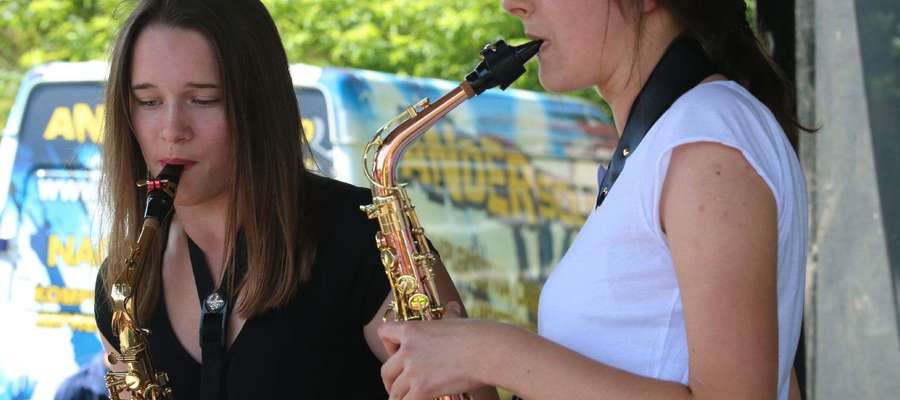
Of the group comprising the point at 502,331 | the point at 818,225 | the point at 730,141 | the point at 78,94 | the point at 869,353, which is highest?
the point at 78,94

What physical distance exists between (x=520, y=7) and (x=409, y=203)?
51cm

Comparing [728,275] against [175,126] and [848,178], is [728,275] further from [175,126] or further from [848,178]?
[848,178]

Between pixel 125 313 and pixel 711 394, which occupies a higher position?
pixel 125 313

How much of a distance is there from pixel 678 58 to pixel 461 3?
8363mm

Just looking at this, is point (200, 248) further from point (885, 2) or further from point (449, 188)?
point (449, 188)

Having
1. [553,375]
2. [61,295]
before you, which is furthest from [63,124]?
[553,375]

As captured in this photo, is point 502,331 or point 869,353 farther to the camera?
point 869,353

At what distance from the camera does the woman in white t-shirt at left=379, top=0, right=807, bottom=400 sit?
4.85ft

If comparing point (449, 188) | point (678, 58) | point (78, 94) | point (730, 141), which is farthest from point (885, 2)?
point (78, 94)

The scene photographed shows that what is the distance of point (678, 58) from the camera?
1750mm

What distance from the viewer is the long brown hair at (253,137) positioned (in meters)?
2.34

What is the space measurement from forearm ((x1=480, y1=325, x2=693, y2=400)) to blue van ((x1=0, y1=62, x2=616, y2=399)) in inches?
133

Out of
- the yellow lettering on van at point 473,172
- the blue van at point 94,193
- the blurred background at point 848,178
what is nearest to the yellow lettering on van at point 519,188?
the blue van at point 94,193

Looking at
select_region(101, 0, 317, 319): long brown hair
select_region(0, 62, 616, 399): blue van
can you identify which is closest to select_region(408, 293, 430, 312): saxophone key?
select_region(101, 0, 317, 319): long brown hair
